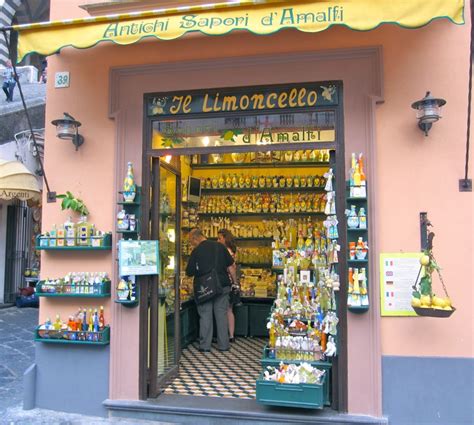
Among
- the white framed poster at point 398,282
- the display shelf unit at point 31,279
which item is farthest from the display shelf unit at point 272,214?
the display shelf unit at point 31,279

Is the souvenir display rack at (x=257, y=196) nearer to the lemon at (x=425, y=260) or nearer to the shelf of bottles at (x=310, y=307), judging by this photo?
the shelf of bottles at (x=310, y=307)

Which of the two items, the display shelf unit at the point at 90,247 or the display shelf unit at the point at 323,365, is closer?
the display shelf unit at the point at 323,365

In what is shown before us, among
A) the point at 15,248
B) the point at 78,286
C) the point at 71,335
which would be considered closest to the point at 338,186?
the point at 78,286

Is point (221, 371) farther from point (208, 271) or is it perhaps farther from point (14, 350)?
→ point (14, 350)

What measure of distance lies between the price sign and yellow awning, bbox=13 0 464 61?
953 mm

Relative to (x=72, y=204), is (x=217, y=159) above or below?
above

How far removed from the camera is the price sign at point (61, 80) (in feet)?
17.7

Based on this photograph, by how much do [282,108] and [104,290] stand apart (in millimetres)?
2763

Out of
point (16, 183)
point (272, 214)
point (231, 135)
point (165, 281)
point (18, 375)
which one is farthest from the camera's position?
point (16, 183)

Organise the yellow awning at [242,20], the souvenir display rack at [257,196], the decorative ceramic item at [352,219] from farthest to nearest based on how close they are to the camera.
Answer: the souvenir display rack at [257,196] < the decorative ceramic item at [352,219] < the yellow awning at [242,20]

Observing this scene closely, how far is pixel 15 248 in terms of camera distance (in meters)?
12.8

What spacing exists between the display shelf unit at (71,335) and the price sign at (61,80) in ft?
9.26

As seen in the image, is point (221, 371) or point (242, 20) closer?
point (242, 20)

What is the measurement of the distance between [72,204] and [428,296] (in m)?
3.77
